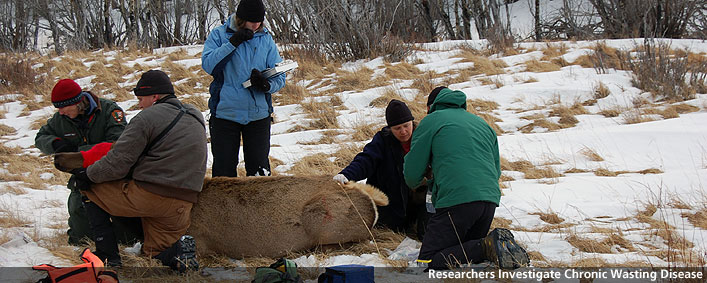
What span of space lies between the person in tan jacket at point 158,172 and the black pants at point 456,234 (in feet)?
5.74

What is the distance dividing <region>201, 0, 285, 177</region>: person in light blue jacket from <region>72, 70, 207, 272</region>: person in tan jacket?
83 centimetres

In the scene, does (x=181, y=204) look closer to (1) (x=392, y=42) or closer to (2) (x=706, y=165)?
(2) (x=706, y=165)

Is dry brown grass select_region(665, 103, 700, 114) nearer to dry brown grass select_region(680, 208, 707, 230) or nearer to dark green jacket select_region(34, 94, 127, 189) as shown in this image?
dry brown grass select_region(680, 208, 707, 230)

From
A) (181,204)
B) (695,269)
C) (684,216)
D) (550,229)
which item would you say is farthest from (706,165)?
(181,204)

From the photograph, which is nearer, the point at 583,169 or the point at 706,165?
the point at 706,165

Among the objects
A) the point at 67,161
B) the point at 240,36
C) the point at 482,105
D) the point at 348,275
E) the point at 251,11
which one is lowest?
the point at 348,275

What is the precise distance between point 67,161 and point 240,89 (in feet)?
5.43

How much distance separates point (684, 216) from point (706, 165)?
1813mm

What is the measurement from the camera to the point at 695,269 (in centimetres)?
362

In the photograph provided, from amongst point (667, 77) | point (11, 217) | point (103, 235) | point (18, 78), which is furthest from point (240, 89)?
point (18, 78)

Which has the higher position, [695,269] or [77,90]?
[77,90]

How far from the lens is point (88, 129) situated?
5371 millimetres

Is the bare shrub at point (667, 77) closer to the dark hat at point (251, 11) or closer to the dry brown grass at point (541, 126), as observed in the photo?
the dry brown grass at point (541, 126)

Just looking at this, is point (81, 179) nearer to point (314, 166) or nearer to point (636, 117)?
point (314, 166)
